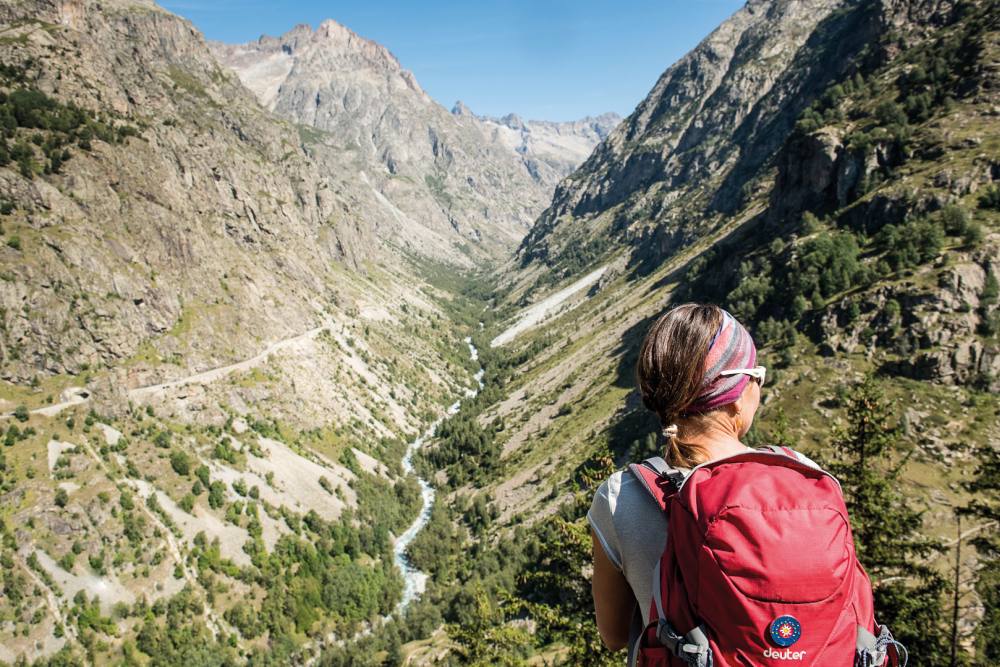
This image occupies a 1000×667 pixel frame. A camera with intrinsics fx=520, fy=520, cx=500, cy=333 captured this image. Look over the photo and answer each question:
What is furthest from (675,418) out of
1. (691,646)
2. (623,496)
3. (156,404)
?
(156,404)

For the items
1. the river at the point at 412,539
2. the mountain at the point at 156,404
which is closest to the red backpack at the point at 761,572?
the mountain at the point at 156,404

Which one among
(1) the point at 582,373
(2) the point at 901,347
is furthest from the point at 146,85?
(2) the point at 901,347

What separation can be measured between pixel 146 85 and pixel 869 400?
20132 cm

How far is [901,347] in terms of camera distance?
61406 millimetres

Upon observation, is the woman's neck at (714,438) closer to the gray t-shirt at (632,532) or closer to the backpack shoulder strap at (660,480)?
the backpack shoulder strap at (660,480)

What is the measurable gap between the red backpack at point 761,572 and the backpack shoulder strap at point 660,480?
0.28m

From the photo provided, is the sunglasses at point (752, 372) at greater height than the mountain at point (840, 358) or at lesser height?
greater

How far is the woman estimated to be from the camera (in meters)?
3.83

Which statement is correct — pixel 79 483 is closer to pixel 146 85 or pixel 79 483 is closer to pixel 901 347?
pixel 901 347

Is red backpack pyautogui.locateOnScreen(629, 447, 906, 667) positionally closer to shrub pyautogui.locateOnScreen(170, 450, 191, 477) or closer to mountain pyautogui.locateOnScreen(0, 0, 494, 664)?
mountain pyautogui.locateOnScreen(0, 0, 494, 664)

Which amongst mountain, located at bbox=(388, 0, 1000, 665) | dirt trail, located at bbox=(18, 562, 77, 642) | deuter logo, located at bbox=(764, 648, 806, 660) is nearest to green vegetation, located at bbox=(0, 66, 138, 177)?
dirt trail, located at bbox=(18, 562, 77, 642)

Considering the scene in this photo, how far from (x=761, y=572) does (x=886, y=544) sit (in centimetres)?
2077

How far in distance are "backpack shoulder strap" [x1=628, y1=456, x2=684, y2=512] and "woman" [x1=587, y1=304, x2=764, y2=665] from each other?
0.10 metres

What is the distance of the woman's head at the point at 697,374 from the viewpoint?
4.11 metres
